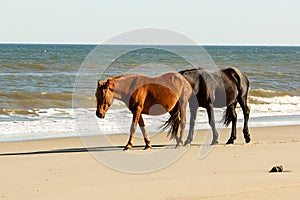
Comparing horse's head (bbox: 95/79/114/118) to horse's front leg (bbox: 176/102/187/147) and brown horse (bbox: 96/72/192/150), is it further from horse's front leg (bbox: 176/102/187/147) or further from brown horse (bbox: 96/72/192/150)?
horse's front leg (bbox: 176/102/187/147)

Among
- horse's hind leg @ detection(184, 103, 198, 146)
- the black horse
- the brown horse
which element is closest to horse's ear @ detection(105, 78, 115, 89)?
the brown horse

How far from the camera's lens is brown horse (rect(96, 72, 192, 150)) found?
10.1 metres

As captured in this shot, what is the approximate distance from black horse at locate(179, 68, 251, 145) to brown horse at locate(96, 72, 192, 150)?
0.31 meters

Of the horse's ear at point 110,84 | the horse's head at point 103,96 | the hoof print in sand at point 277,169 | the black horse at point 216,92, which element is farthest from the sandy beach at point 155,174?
the horse's ear at point 110,84

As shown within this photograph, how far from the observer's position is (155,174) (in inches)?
330

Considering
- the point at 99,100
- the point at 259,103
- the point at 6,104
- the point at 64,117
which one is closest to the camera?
the point at 99,100

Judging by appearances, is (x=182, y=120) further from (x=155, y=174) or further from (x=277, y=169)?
(x=277, y=169)

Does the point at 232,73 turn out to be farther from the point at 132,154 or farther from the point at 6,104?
the point at 6,104

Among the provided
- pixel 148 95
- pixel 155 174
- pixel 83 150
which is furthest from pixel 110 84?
pixel 155 174

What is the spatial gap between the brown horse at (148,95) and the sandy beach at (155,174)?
1.82ft

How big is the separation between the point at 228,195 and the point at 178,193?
22.2 inches

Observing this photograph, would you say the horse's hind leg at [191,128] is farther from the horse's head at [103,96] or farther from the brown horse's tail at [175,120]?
the horse's head at [103,96]

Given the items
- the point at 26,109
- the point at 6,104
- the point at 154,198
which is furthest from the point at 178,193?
the point at 6,104

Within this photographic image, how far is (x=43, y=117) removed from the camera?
1661 cm
